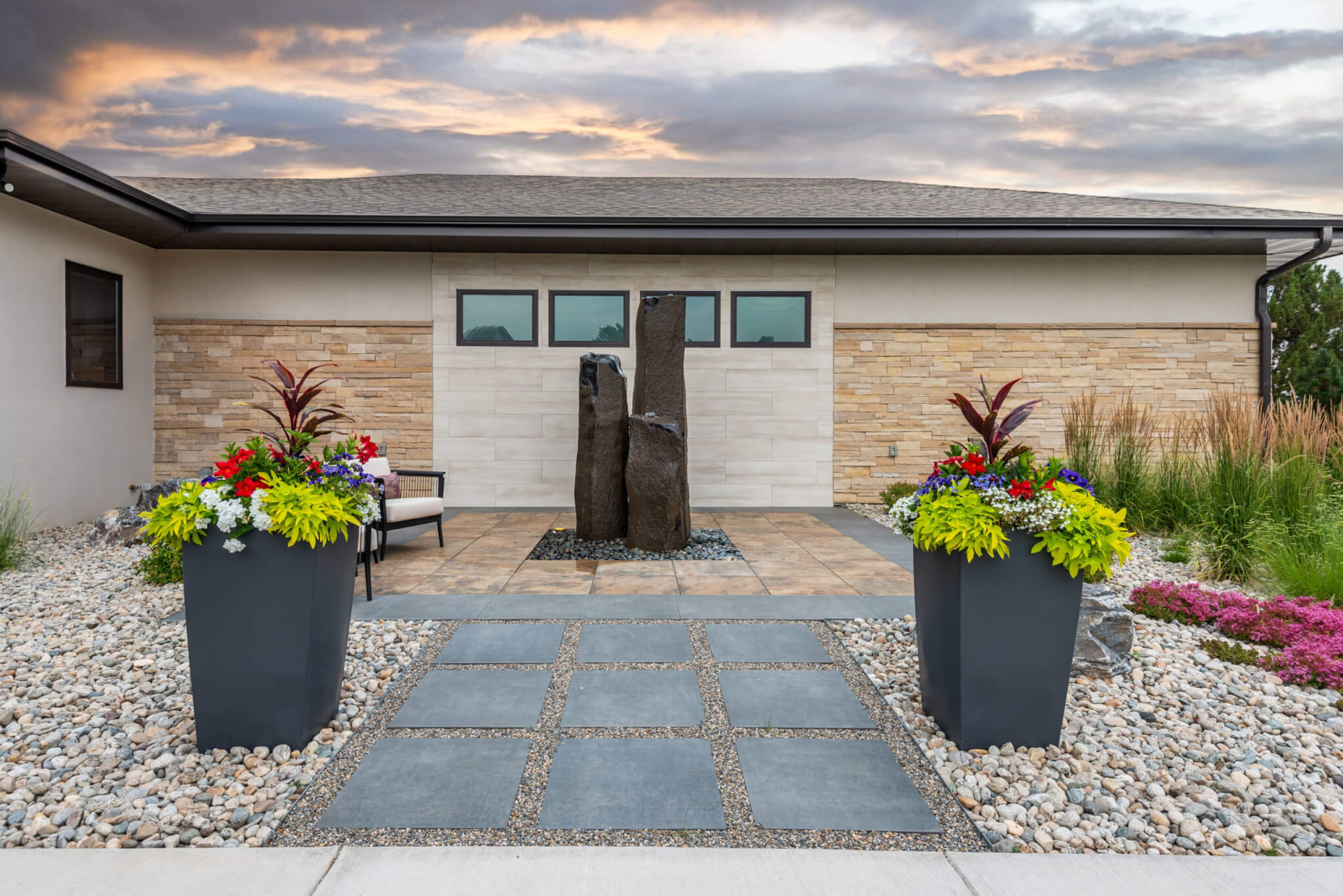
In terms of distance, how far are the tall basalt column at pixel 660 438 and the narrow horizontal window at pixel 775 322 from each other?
256cm

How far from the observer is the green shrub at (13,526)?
516 cm

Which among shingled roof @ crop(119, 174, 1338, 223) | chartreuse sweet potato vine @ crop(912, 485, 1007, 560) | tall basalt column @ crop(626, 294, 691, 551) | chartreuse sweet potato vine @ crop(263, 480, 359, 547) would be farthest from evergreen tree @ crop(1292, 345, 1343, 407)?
chartreuse sweet potato vine @ crop(263, 480, 359, 547)

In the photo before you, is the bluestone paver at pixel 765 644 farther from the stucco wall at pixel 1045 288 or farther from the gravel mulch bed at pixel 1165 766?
the stucco wall at pixel 1045 288

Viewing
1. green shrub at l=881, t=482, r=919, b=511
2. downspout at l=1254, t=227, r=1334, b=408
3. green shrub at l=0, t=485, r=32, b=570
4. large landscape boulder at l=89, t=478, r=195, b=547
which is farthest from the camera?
downspout at l=1254, t=227, r=1334, b=408

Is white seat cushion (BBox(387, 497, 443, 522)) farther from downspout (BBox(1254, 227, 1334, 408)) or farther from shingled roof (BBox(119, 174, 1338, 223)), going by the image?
downspout (BBox(1254, 227, 1334, 408))

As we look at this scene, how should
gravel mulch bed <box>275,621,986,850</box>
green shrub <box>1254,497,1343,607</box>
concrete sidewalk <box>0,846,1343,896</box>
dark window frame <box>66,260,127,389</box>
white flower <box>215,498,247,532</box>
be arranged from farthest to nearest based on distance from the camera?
1. dark window frame <box>66,260,127,389</box>
2. green shrub <box>1254,497,1343,607</box>
3. white flower <box>215,498,247,532</box>
4. gravel mulch bed <box>275,621,986,850</box>
5. concrete sidewalk <box>0,846,1343,896</box>

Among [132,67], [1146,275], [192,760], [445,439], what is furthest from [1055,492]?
[132,67]

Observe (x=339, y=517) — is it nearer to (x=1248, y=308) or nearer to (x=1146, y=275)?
(x=1146, y=275)

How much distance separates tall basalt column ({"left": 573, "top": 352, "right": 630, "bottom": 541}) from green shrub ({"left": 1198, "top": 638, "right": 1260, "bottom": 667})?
409 centimetres

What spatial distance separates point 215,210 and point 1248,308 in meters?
12.3

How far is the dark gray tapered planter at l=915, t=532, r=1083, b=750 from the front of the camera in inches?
86.7

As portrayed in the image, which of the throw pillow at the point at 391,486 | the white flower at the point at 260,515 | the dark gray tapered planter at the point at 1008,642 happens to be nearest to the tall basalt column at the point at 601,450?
the throw pillow at the point at 391,486

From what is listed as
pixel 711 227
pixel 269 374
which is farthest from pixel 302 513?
pixel 269 374

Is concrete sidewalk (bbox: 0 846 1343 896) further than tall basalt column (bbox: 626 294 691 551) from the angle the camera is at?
No
